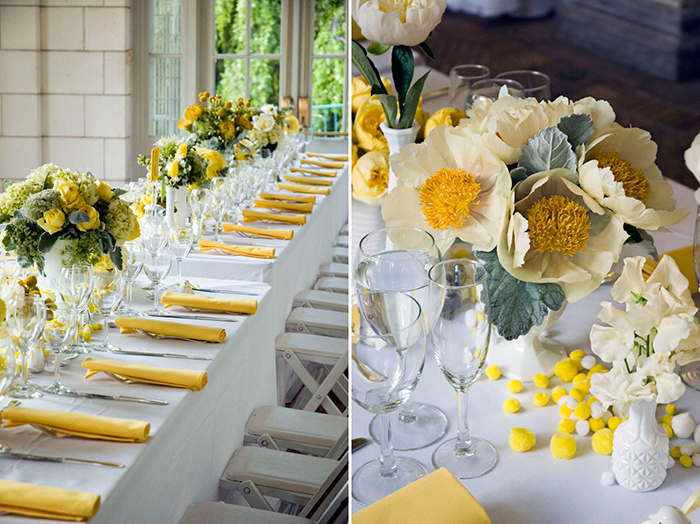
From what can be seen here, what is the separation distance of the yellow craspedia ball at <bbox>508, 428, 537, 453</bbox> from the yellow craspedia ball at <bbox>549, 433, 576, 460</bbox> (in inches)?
0.9

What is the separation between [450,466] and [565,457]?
0.12 m

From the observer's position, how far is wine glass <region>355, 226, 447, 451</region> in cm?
76

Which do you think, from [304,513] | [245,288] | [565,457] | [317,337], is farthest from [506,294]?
[317,337]

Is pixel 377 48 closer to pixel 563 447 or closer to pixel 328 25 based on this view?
pixel 328 25

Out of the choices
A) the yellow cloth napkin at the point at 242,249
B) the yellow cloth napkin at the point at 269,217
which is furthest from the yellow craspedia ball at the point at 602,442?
the yellow cloth napkin at the point at 269,217

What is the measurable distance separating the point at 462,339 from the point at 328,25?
2.22 ft

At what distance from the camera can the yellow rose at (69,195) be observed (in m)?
1.03

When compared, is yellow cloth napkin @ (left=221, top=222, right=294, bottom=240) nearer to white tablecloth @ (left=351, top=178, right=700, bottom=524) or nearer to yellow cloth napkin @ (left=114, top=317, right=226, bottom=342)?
yellow cloth napkin @ (left=114, top=317, right=226, bottom=342)

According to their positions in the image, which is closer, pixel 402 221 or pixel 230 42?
pixel 402 221

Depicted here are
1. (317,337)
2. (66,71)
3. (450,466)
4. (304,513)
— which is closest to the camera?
(450,466)

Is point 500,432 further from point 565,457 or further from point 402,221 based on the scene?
point 402,221

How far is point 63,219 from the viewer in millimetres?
1101

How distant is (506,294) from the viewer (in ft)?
2.36

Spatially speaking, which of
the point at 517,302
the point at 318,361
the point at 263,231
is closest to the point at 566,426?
the point at 517,302
